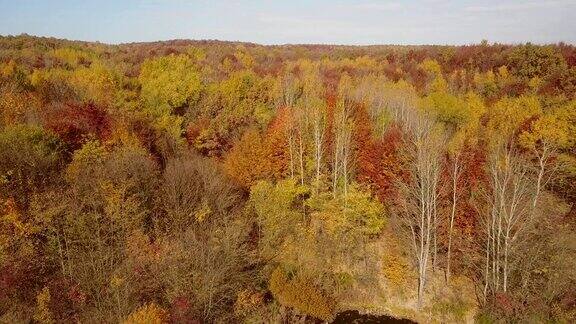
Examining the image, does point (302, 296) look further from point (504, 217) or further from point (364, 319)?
point (504, 217)

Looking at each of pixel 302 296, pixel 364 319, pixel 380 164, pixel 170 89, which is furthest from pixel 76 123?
pixel 364 319

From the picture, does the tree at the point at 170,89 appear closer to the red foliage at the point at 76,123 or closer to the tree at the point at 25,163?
the red foliage at the point at 76,123

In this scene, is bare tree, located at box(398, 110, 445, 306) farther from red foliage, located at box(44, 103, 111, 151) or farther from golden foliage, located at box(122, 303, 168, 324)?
red foliage, located at box(44, 103, 111, 151)

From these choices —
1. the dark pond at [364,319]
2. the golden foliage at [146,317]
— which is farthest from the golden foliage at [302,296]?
the golden foliage at [146,317]

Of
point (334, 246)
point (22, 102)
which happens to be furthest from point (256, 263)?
point (22, 102)

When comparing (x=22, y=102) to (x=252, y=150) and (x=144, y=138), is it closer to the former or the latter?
(x=144, y=138)

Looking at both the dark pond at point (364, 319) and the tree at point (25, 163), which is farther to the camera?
the dark pond at point (364, 319)
